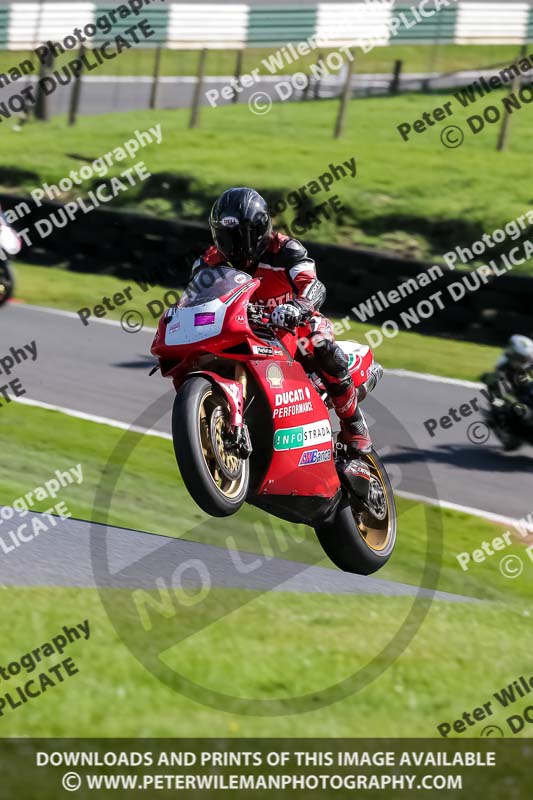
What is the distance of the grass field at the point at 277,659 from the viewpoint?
4891mm

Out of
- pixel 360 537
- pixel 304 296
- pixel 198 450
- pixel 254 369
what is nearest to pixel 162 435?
pixel 360 537

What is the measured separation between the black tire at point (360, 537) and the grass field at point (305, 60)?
21.8 metres

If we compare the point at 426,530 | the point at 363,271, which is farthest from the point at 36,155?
the point at 426,530

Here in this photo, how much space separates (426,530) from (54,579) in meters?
3.59

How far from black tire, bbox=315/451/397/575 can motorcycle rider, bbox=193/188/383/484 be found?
282 millimetres

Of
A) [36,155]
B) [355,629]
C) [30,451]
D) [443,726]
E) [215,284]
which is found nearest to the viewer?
[443,726]

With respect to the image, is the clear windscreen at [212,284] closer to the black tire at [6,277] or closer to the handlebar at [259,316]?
the handlebar at [259,316]

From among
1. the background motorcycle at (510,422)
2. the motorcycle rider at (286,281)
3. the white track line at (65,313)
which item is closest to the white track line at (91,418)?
the background motorcycle at (510,422)

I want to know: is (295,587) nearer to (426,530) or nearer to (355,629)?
(355,629)

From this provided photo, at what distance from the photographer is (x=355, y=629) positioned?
613 centimetres

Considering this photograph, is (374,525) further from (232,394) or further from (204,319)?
(204,319)

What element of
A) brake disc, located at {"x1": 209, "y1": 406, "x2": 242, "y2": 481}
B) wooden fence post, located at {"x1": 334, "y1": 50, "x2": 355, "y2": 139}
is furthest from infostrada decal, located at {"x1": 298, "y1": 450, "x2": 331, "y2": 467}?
wooden fence post, located at {"x1": 334, "y1": 50, "x2": 355, "y2": 139}

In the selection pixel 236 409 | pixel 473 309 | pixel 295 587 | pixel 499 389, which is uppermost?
pixel 236 409

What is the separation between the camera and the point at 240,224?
5.78 metres
